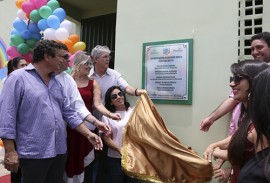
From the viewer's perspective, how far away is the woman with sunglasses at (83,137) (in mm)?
2862

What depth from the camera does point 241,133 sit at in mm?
1492

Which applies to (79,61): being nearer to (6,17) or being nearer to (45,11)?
(45,11)

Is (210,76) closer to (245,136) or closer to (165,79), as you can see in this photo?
(165,79)

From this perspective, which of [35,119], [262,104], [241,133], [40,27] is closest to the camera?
[262,104]

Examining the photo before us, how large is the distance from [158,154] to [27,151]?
3.73 feet

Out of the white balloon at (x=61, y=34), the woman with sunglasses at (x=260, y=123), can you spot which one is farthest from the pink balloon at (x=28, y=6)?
the woman with sunglasses at (x=260, y=123)

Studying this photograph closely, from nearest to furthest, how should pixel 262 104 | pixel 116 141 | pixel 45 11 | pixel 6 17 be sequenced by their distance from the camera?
pixel 262 104 → pixel 116 141 → pixel 45 11 → pixel 6 17

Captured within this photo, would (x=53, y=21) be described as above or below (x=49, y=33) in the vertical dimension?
above

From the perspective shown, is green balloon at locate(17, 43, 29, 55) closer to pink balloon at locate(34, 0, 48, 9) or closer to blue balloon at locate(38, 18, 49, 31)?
blue balloon at locate(38, 18, 49, 31)

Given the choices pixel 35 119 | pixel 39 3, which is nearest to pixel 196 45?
pixel 35 119

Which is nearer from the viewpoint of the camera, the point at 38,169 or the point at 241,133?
the point at 241,133

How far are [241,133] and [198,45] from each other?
5.47ft

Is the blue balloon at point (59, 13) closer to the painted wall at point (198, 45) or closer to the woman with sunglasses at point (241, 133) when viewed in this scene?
the painted wall at point (198, 45)

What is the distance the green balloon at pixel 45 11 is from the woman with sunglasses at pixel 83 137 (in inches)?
56.6
